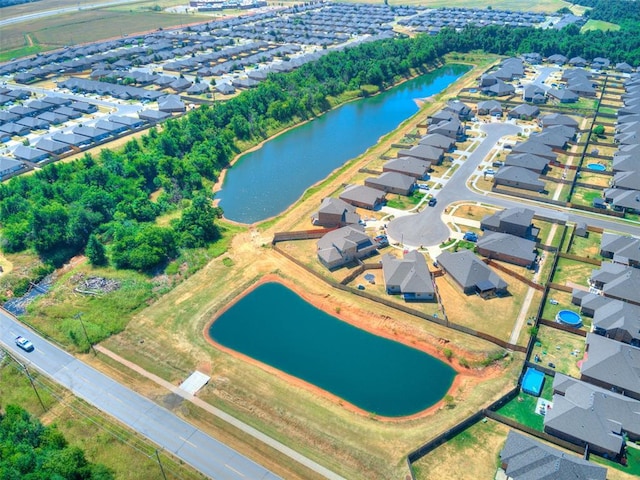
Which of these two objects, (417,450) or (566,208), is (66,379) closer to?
(417,450)

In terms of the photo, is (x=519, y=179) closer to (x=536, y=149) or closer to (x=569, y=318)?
(x=536, y=149)

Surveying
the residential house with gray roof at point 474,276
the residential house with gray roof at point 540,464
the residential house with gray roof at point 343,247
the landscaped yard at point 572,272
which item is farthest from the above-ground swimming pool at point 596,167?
the residential house with gray roof at point 540,464

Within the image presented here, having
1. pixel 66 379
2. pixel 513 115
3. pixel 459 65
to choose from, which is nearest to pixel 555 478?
pixel 66 379

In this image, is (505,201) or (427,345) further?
(505,201)

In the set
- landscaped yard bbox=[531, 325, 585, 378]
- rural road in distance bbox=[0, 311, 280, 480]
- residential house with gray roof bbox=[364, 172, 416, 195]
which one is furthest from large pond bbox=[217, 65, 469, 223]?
landscaped yard bbox=[531, 325, 585, 378]

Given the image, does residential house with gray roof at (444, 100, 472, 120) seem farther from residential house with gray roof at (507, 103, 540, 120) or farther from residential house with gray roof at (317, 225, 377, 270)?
residential house with gray roof at (317, 225, 377, 270)

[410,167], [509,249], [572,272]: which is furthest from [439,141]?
[572,272]
